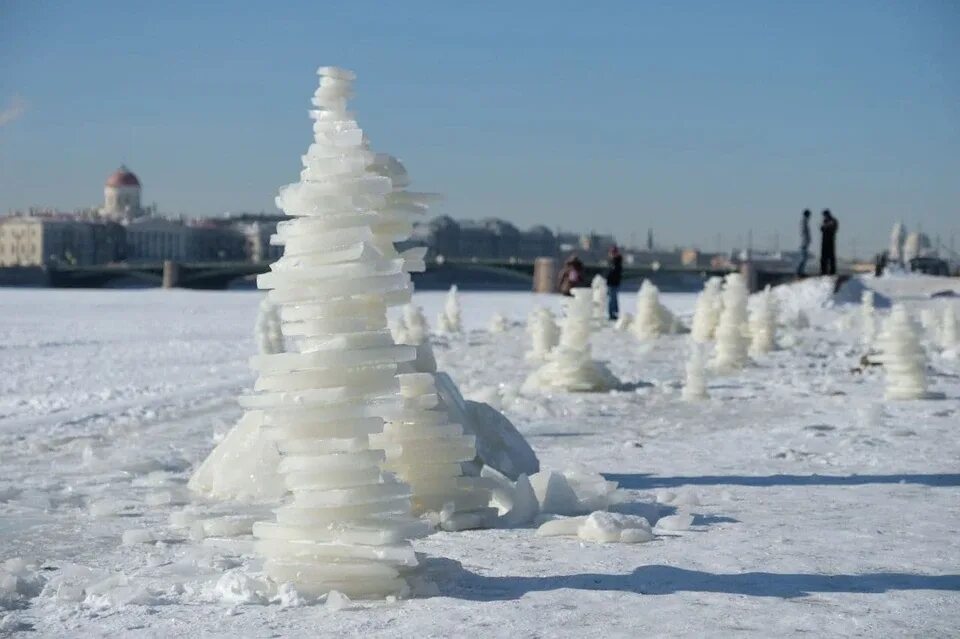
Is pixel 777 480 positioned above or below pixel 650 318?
below

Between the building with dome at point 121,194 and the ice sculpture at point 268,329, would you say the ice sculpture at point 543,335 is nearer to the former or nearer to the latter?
the ice sculpture at point 268,329

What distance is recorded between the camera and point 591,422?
11.4 m

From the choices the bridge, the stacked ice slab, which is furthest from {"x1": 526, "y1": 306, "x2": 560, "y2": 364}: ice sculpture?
the bridge

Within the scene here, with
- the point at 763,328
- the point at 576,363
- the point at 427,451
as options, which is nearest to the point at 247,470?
the point at 427,451

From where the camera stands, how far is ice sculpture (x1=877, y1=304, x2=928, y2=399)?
12586 mm

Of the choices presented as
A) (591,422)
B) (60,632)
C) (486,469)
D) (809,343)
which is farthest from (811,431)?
(809,343)

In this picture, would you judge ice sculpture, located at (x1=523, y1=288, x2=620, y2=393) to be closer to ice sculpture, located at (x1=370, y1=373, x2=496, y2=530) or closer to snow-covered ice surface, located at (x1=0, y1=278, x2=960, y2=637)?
snow-covered ice surface, located at (x1=0, y1=278, x2=960, y2=637)

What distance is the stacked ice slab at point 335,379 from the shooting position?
16.0ft

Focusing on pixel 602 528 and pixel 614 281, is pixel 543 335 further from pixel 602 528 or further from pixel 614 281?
pixel 602 528

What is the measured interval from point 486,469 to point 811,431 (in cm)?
439

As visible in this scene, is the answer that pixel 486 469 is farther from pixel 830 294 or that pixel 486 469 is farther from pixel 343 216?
pixel 830 294

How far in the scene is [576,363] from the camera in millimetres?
13586

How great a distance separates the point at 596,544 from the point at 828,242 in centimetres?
2479

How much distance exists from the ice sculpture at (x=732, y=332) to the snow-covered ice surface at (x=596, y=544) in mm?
1551
